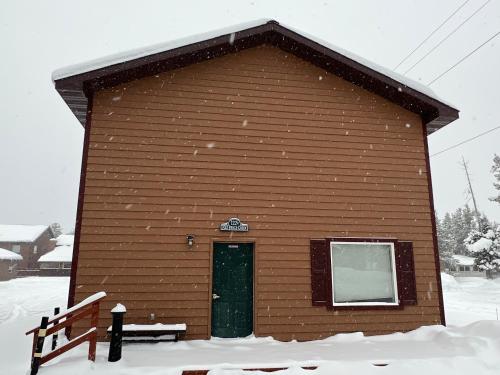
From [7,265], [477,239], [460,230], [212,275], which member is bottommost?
[212,275]

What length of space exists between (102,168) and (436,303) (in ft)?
25.8

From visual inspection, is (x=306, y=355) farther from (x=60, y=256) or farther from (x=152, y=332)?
(x=60, y=256)

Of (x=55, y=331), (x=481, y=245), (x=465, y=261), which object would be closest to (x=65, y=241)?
(x=481, y=245)

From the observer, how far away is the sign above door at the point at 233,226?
841 cm

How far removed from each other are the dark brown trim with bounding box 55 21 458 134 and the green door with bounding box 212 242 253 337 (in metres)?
4.17

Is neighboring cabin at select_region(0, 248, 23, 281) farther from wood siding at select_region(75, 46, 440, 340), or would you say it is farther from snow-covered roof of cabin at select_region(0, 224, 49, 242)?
wood siding at select_region(75, 46, 440, 340)

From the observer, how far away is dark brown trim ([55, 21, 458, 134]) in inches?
332

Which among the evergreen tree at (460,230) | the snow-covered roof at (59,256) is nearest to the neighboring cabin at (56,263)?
the snow-covered roof at (59,256)

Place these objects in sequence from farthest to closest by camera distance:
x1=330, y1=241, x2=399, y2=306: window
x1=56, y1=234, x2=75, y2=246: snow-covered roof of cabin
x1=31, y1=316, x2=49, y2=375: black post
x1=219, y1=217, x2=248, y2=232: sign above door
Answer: x1=56, y1=234, x2=75, y2=246: snow-covered roof of cabin
x1=330, y1=241, x2=399, y2=306: window
x1=219, y1=217, x2=248, y2=232: sign above door
x1=31, y1=316, x2=49, y2=375: black post

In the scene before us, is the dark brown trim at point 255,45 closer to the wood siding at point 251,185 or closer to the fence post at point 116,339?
the wood siding at point 251,185

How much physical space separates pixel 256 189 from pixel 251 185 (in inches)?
5.5

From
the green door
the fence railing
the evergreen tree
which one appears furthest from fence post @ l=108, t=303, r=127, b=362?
the evergreen tree

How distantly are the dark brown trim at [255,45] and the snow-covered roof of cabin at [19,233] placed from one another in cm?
5604

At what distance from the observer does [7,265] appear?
49438 mm
